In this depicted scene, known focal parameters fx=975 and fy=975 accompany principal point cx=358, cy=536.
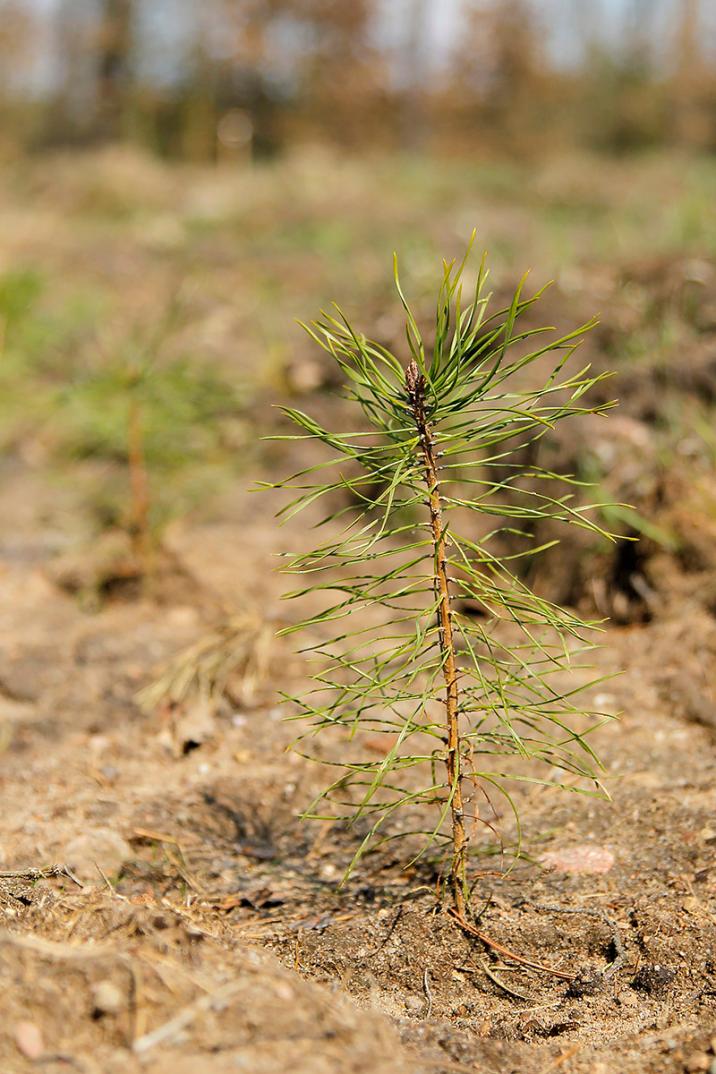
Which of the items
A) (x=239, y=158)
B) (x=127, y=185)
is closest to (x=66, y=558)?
(x=127, y=185)

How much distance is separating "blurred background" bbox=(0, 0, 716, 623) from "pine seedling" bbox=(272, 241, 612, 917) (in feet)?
1.26

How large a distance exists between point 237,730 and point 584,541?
1.15 meters

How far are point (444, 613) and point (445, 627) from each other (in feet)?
0.07

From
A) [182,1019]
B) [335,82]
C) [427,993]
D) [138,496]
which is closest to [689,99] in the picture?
[335,82]

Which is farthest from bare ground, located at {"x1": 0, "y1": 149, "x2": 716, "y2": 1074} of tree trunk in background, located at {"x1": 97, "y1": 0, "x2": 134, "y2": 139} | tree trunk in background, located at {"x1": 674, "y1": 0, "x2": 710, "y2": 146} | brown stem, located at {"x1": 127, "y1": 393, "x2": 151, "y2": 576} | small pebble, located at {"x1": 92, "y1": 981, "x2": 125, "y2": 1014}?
tree trunk in background, located at {"x1": 97, "y1": 0, "x2": 134, "y2": 139}

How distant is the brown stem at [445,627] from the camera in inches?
56.0

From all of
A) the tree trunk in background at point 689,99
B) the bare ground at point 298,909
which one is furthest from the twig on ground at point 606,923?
the tree trunk in background at point 689,99

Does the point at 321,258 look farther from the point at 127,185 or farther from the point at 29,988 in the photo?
the point at 29,988

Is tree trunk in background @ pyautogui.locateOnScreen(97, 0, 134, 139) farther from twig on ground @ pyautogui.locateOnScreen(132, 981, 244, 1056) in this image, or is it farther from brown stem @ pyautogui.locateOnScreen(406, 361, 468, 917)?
twig on ground @ pyautogui.locateOnScreen(132, 981, 244, 1056)

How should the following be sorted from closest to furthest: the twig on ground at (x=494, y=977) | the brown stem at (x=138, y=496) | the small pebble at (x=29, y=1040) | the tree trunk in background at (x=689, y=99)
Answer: the small pebble at (x=29, y=1040)
the twig on ground at (x=494, y=977)
the brown stem at (x=138, y=496)
the tree trunk in background at (x=689, y=99)

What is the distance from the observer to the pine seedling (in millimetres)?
1405

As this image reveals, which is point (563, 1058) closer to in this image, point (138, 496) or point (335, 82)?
point (138, 496)

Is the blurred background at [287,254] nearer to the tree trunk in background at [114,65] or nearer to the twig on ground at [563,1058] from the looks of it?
the tree trunk in background at [114,65]

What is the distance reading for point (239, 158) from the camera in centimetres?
1919
